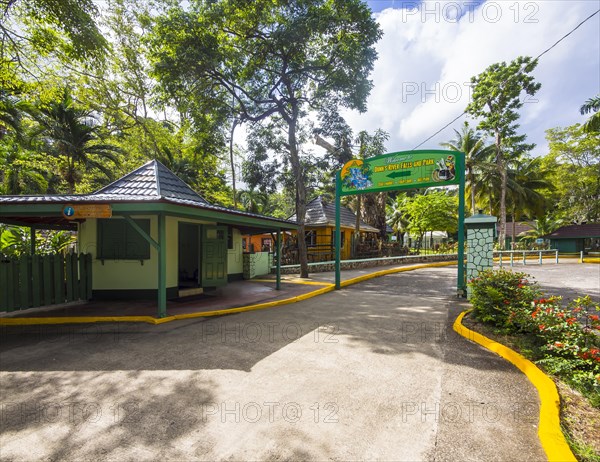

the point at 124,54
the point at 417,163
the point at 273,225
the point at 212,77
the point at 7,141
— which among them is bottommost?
the point at 273,225

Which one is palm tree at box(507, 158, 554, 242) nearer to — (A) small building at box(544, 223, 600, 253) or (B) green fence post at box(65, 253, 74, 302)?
(A) small building at box(544, 223, 600, 253)

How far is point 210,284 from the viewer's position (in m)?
8.96

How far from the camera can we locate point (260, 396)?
3.26 metres

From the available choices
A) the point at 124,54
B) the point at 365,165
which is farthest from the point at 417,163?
the point at 124,54

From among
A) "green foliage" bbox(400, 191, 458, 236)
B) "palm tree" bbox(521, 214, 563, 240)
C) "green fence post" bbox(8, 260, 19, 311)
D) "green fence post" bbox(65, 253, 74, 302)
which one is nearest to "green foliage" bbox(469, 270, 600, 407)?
"green fence post" bbox(65, 253, 74, 302)

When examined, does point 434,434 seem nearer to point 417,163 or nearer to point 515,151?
point 417,163

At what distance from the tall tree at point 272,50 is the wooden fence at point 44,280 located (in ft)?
25.9

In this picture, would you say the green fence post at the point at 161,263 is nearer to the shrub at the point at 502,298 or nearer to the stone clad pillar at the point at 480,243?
the shrub at the point at 502,298

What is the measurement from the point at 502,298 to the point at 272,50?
41.7ft

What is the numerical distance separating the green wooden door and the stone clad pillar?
282 inches

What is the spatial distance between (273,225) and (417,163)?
5.13 metres

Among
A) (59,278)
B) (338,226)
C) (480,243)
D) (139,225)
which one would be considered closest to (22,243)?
(59,278)

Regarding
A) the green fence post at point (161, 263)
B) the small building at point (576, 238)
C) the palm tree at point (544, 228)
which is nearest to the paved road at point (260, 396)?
the green fence post at point (161, 263)

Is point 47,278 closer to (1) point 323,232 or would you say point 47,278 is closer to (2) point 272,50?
(2) point 272,50
